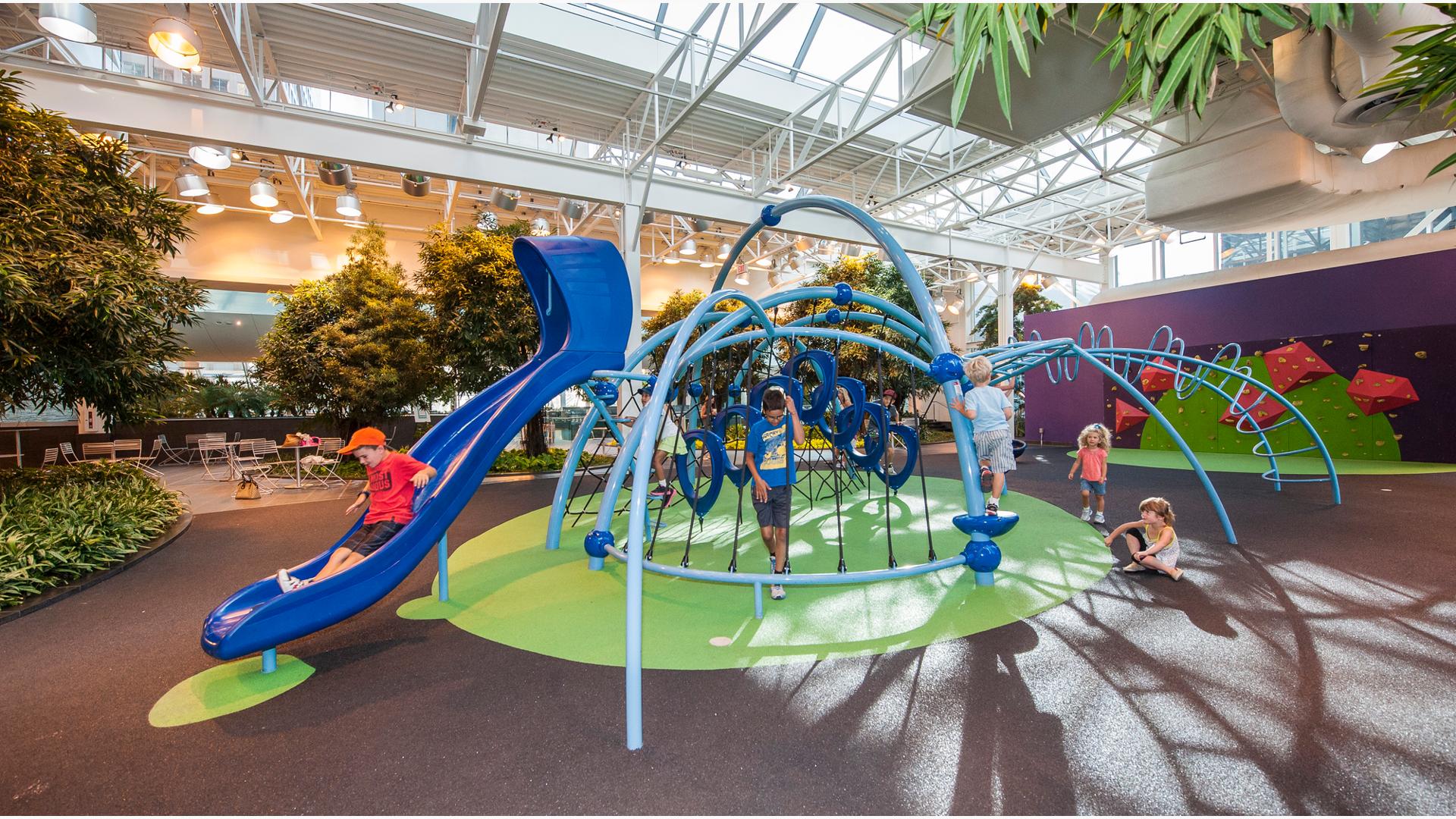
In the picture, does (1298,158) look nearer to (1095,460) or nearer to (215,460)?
(1095,460)

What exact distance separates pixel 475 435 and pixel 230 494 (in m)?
8.14

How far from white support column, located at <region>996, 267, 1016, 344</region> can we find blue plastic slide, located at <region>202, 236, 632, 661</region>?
15.0 m

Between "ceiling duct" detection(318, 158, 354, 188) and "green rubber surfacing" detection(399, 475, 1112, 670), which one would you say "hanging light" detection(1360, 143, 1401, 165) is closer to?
"green rubber surfacing" detection(399, 475, 1112, 670)

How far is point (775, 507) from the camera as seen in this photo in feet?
13.9

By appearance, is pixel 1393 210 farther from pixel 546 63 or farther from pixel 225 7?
pixel 225 7

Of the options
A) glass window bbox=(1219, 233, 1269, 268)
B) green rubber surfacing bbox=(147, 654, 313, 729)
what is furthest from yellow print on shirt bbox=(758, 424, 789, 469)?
glass window bbox=(1219, 233, 1269, 268)

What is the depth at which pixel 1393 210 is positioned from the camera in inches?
416

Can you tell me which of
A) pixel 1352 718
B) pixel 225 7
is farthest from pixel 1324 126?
pixel 225 7

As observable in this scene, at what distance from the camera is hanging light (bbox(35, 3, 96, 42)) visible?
518cm

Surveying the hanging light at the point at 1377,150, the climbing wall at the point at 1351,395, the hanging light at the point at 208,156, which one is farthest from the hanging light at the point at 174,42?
the climbing wall at the point at 1351,395

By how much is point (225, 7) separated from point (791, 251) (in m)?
16.8

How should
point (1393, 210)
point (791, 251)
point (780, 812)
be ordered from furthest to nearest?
point (791, 251) < point (1393, 210) < point (780, 812)

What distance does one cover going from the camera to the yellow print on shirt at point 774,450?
4.21 metres

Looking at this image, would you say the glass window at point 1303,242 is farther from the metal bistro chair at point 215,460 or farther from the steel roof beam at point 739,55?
the metal bistro chair at point 215,460
